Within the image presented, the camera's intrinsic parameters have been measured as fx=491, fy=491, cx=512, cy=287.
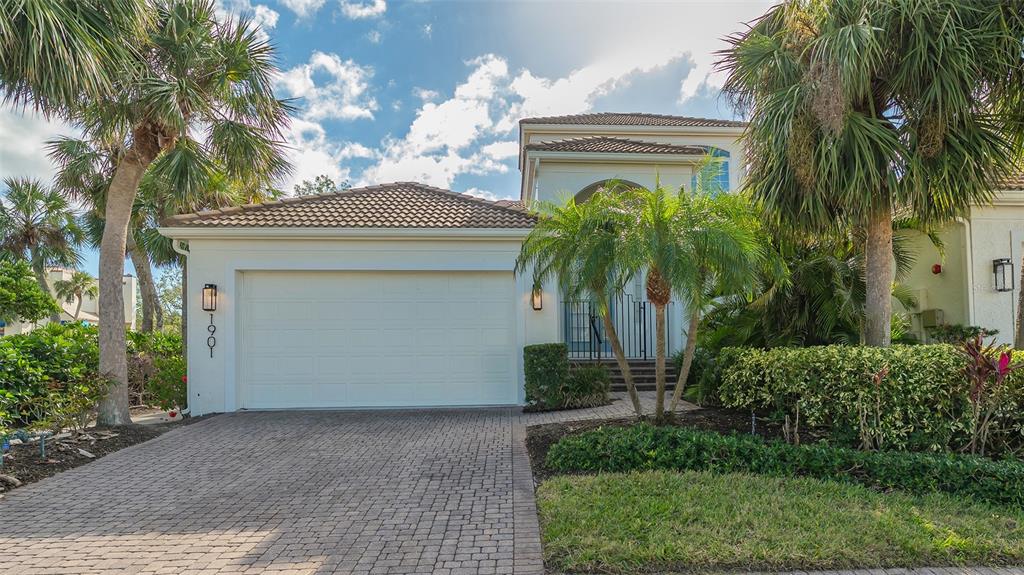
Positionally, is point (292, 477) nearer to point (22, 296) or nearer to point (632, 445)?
point (632, 445)

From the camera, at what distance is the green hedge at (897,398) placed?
16.4 feet

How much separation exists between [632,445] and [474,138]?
15.3m

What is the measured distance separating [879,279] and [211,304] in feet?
34.4

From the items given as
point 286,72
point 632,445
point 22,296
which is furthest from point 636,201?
point 22,296

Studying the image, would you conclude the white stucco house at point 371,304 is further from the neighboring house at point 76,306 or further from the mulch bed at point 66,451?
the neighboring house at point 76,306

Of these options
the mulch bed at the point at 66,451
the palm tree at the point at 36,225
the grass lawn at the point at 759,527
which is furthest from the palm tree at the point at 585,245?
the palm tree at the point at 36,225

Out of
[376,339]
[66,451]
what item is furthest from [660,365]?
[66,451]

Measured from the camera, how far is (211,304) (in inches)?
346

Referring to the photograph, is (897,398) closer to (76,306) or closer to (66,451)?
(66,451)

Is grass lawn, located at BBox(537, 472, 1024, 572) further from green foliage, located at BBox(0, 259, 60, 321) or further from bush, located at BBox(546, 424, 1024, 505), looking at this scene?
green foliage, located at BBox(0, 259, 60, 321)

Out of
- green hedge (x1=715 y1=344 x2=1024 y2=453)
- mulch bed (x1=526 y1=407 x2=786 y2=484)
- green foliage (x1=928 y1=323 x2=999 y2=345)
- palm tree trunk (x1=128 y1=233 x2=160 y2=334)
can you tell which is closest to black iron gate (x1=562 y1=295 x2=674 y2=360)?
mulch bed (x1=526 y1=407 x2=786 y2=484)

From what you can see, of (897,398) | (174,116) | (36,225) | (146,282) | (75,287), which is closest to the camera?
(897,398)

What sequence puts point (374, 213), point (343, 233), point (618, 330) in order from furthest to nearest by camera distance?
1. point (618, 330)
2. point (374, 213)
3. point (343, 233)

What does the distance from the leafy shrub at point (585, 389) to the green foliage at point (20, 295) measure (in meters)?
15.1
